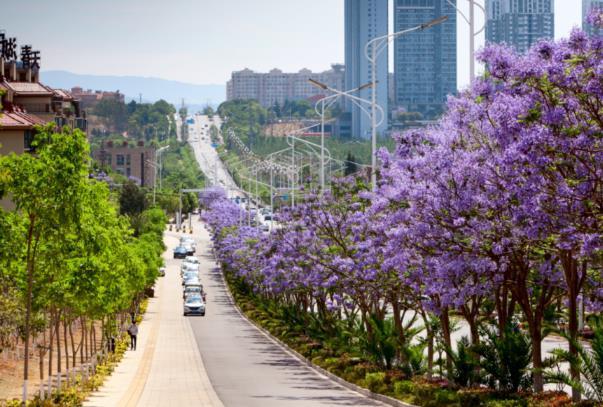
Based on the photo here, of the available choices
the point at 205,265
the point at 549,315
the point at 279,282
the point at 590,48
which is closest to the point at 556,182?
the point at 590,48

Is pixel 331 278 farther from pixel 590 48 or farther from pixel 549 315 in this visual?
pixel 590 48


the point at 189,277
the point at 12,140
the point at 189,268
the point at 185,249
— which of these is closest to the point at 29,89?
the point at 12,140

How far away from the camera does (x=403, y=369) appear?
35062 mm

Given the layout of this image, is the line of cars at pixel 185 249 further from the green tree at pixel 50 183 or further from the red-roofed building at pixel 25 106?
the green tree at pixel 50 183

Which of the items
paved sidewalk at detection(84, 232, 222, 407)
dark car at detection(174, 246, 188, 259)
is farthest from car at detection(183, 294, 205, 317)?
dark car at detection(174, 246, 188, 259)

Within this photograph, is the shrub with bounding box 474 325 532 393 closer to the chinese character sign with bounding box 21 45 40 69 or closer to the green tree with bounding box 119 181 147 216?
the chinese character sign with bounding box 21 45 40 69

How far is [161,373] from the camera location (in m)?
44.2

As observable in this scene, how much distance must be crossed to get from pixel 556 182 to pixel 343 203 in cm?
2201

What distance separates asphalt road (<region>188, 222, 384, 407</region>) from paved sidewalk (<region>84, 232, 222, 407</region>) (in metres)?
0.54

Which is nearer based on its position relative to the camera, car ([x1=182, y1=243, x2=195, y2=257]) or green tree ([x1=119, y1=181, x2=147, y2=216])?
car ([x1=182, y1=243, x2=195, y2=257])

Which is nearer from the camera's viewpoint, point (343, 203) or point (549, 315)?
point (343, 203)

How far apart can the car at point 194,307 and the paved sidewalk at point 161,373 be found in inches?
30.0

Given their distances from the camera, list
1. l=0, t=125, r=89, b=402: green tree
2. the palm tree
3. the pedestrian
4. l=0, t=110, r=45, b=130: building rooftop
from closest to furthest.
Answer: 1. the palm tree
2. l=0, t=125, r=89, b=402: green tree
3. the pedestrian
4. l=0, t=110, r=45, b=130: building rooftop

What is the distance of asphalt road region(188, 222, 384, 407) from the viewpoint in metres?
33.6
